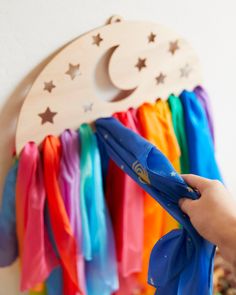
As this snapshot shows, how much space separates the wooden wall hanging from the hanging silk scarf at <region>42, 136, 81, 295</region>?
26mm

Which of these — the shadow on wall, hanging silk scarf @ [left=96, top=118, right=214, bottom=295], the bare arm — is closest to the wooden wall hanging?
the shadow on wall

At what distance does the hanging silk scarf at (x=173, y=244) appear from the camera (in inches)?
17.8

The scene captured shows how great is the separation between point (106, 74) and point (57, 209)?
24 centimetres

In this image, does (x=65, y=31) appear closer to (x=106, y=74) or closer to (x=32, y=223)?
(x=106, y=74)

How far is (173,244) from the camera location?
48 cm

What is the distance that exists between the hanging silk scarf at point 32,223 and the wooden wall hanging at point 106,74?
0.11 ft

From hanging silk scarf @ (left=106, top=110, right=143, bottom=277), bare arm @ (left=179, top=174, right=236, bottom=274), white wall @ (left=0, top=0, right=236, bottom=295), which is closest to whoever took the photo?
bare arm @ (left=179, top=174, right=236, bottom=274)

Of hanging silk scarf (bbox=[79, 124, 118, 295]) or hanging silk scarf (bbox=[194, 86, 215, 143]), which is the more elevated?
hanging silk scarf (bbox=[194, 86, 215, 143])

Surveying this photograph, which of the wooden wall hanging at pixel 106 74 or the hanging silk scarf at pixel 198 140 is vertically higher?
the wooden wall hanging at pixel 106 74

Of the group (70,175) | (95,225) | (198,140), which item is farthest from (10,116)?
(198,140)

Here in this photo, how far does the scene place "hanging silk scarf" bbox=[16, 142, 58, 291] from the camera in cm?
60

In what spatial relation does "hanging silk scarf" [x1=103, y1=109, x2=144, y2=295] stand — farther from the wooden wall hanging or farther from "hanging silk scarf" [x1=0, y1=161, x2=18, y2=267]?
"hanging silk scarf" [x1=0, y1=161, x2=18, y2=267]

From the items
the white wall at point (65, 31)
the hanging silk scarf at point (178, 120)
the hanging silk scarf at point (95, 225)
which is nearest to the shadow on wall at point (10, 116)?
the white wall at point (65, 31)

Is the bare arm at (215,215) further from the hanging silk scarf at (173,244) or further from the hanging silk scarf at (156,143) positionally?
the hanging silk scarf at (156,143)
